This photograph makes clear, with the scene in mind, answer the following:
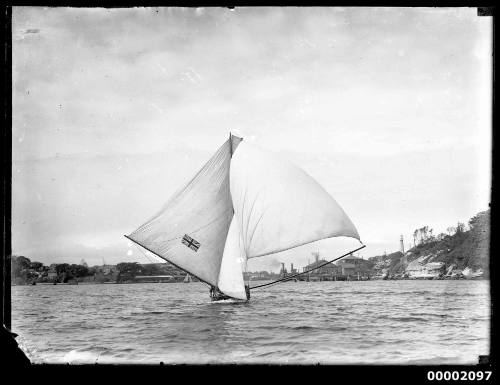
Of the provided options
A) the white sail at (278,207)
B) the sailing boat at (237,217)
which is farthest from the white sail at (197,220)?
the white sail at (278,207)

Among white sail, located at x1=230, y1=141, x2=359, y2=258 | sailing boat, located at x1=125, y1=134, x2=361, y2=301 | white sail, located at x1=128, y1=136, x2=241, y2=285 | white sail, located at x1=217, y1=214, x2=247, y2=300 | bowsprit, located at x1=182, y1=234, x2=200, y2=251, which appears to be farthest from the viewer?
white sail, located at x1=217, y1=214, x2=247, y2=300

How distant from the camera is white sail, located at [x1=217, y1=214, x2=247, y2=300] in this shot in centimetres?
1875

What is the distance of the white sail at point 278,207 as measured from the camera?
1636 cm

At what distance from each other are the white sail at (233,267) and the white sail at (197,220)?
0.28m

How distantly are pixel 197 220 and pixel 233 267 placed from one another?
252 centimetres

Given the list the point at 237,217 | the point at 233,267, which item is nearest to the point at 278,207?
the point at 237,217

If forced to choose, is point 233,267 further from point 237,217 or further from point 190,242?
point 237,217

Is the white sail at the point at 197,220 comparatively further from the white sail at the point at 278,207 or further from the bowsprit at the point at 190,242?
the white sail at the point at 278,207

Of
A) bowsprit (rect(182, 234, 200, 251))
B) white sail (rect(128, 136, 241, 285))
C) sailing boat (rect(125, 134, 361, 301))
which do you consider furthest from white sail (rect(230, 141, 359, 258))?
bowsprit (rect(182, 234, 200, 251))

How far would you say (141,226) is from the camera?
18.4m

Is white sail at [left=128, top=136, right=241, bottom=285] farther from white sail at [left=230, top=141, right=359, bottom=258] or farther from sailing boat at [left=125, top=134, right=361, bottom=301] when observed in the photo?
white sail at [left=230, top=141, right=359, bottom=258]

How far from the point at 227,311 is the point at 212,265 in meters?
1.80

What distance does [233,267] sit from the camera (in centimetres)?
1945

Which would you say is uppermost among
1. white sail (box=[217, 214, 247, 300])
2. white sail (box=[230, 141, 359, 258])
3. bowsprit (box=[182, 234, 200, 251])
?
white sail (box=[230, 141, 359, 258])
